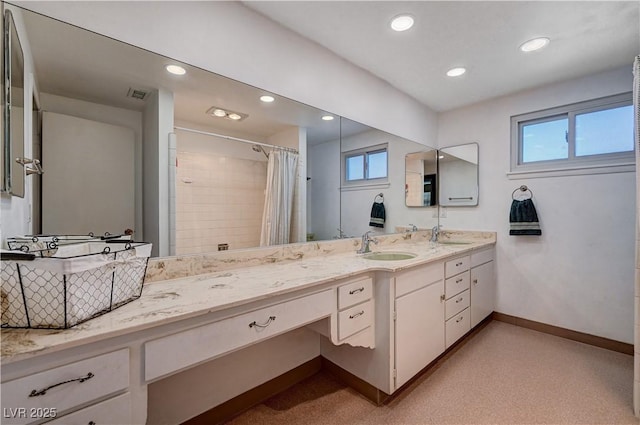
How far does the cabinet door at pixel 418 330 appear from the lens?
158cm

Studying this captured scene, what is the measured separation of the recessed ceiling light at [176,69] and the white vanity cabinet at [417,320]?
5.26ft

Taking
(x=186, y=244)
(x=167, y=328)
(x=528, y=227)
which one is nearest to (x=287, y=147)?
(x=186, y=244)

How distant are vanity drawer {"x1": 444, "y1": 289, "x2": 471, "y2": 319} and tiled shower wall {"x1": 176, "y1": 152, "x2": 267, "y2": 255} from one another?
151 cm

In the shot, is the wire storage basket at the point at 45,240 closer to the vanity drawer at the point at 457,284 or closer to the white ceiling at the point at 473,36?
the white ceiling at the point at 473,36

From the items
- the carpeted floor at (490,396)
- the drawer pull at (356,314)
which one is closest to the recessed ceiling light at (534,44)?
the drawer pull at (356,314)

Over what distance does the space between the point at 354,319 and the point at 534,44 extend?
221 centimetres

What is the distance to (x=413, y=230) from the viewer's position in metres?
2.93

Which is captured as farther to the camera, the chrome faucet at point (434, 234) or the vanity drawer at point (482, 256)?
the chrome faucet at point (434, 234)

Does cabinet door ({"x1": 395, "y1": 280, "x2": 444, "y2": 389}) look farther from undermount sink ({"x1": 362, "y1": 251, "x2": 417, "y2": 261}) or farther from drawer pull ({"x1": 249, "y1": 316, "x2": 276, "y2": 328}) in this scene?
drawer pull ({"x1": 249, "y1": 316, "x2": 276, "y2": 328})

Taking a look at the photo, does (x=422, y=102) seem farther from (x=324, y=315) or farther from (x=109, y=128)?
(x=109, y=128)

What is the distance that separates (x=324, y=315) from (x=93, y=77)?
149 cm

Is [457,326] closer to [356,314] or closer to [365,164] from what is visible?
[356,314]

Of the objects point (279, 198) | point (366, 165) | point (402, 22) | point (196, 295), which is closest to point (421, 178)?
point (366, 165)

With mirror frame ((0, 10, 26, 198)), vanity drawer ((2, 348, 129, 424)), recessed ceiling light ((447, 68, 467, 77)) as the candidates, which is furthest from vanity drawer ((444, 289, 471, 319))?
mirror frame ((0, 10, 26, 198))
